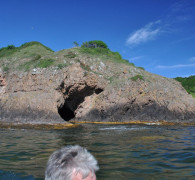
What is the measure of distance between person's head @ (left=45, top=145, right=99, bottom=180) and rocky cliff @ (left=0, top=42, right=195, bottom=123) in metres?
18.6

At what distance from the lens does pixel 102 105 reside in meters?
25.6

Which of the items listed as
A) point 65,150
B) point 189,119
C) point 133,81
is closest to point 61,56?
point 133,81

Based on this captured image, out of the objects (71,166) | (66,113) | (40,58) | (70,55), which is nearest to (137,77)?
(70,55)

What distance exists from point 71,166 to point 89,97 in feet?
82.8

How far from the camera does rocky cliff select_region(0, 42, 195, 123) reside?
21719mm

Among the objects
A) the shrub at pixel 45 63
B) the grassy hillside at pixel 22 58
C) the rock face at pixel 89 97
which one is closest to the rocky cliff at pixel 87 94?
the rock face at pixel 89 97

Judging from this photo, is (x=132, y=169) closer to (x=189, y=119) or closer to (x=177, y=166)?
(x=177, y=166)

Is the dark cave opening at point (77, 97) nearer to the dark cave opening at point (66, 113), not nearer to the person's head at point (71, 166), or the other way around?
the dark cave opening at point (66, 113)

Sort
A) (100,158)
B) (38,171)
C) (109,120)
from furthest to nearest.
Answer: (109,120) < (100,158) < (38,171)

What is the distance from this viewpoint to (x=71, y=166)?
1993 millimetres

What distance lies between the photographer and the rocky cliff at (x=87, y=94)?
21.7 m

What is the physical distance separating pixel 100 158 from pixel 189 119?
61.1ft

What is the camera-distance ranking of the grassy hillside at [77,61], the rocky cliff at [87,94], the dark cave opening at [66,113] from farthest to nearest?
the dark cave opening at [66,113], the grassy hillside at [77,61], the rocky cliff at [87,94]

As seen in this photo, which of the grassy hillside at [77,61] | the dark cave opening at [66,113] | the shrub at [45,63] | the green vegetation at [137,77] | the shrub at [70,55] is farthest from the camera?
the dark cave opening at [66,113]
